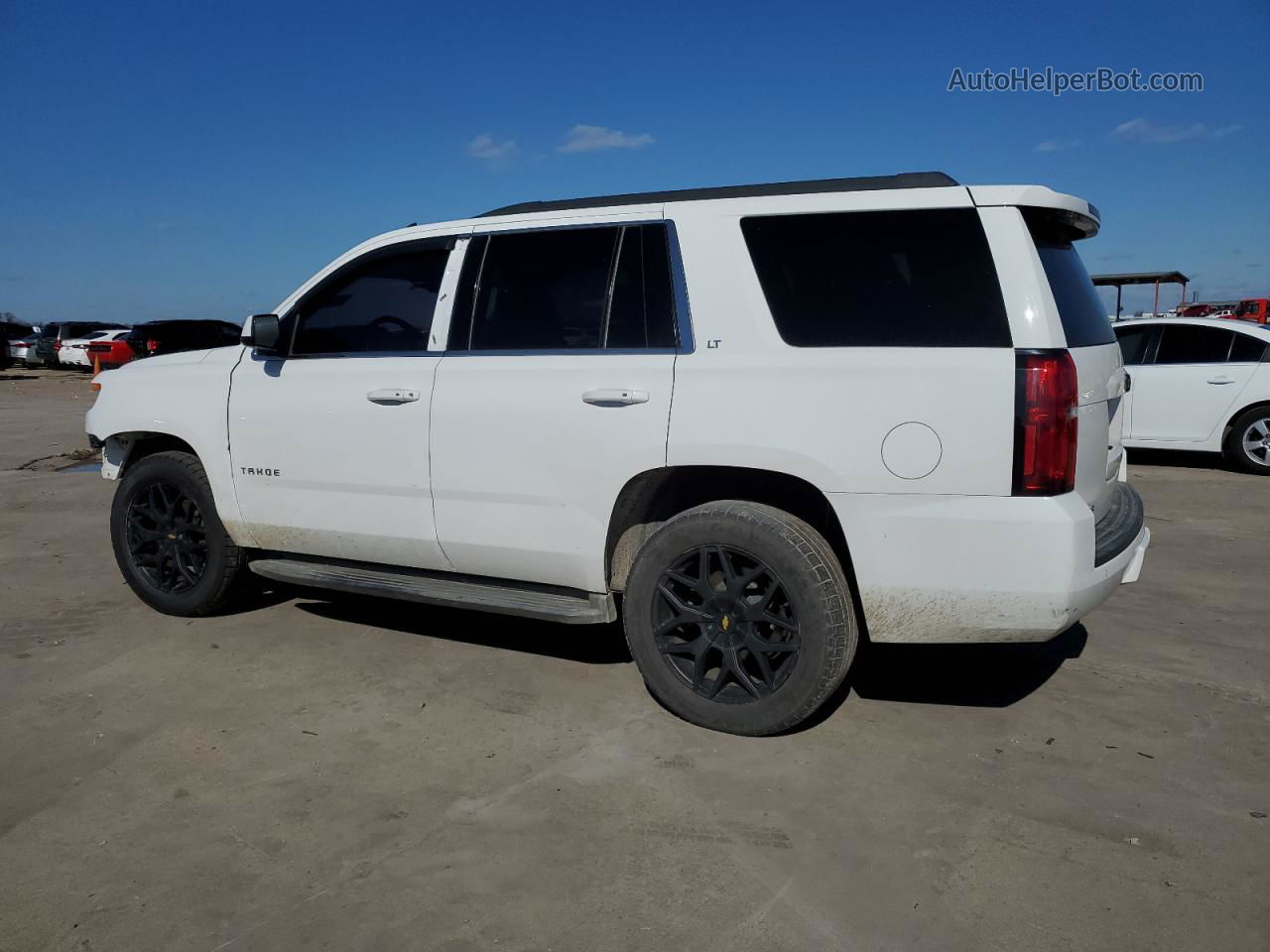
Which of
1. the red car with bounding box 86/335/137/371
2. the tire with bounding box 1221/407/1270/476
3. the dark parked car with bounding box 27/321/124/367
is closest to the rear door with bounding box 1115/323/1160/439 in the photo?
the tire with bounding box 1221/407/1270/476

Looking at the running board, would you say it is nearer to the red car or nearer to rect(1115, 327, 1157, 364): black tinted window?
rect(1115, 327, 1157, 364): black tinted window

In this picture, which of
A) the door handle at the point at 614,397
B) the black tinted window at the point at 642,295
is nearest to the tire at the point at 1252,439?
the black tinted window at the point at 642,295

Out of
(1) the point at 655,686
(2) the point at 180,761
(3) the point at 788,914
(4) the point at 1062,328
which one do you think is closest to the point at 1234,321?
(4) the point at 1062,328

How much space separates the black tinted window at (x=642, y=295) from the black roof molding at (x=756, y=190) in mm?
187

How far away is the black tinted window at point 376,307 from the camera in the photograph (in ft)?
14.8

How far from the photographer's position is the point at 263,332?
4645 mm

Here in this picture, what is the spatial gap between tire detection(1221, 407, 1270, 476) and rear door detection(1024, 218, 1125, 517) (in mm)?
7376

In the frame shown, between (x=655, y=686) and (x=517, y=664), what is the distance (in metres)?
0.92

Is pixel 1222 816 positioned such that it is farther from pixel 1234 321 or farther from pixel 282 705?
pixel 1234 321

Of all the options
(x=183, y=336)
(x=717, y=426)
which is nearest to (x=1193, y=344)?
(x=717, y=426)

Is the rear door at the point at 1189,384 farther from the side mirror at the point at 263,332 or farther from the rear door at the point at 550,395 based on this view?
the side mirror at the point at 263,332

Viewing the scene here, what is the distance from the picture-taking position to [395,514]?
4.41m

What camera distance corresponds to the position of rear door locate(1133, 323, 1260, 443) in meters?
10.2

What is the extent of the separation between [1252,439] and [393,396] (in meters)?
9.29
